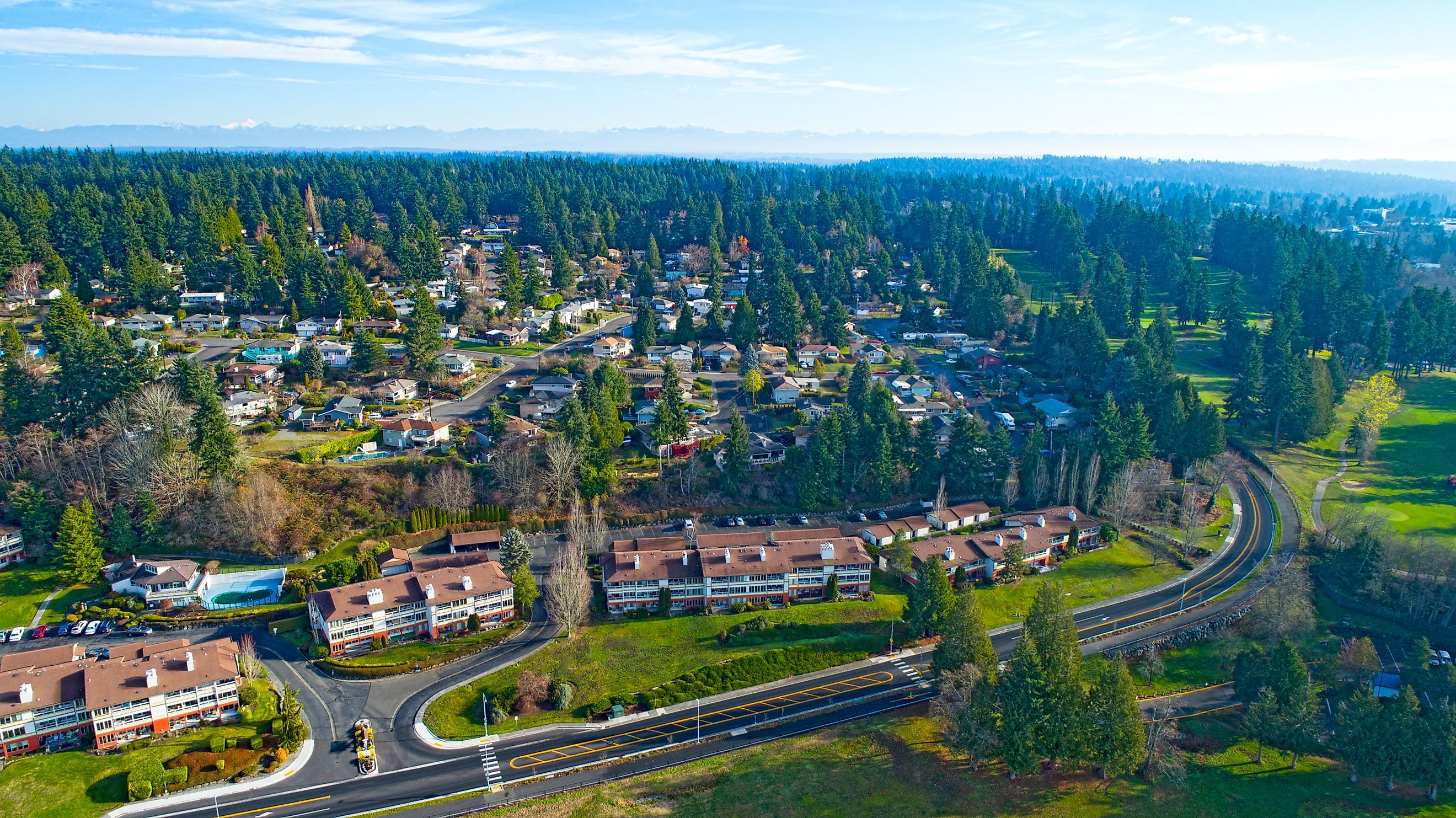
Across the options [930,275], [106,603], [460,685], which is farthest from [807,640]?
[930,275]

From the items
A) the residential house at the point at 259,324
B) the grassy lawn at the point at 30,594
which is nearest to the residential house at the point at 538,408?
the residential house at the point at 259,324

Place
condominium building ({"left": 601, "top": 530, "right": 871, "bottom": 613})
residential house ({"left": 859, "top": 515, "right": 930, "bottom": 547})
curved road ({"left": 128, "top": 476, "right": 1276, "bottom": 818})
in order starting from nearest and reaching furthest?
curved road ({"left": 128, "top": 476, "right": 1276, "bottom": 818}) < condominium building ({"left": 601, "top": 530, "right": 871, "bottom": 613}) < residential house ({"left": 859, "top": 515, "right": 930, "bottom": 547})

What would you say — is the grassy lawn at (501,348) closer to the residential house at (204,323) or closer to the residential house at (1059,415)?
the residential house at (204,323)

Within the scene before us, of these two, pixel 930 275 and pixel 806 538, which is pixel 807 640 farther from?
pixel 930 275

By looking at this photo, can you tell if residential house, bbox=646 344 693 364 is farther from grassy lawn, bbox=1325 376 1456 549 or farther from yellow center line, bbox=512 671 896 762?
grassy lawn, bbox=1325 376 1456 549

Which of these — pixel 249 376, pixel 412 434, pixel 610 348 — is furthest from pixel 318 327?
pixel 610 348

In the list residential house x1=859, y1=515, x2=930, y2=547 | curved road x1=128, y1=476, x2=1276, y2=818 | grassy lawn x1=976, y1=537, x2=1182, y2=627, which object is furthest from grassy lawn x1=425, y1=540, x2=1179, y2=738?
residential house x1=859, y1=515, x2=930, y2=547
